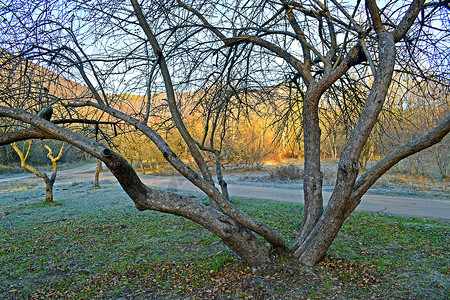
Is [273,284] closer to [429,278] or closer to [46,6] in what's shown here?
[429,278]

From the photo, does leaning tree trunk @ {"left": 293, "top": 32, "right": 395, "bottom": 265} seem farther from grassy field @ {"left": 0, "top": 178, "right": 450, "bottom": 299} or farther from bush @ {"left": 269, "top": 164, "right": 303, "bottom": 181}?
bush @ {"left": 269, "top": 164, "right": 303, "bottom": 181}

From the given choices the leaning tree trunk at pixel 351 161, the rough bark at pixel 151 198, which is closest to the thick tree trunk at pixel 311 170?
the leaning tree trunk at pixel 351 161

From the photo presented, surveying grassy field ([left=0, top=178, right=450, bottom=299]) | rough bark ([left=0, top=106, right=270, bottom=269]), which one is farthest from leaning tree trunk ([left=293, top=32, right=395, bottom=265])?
rough bark ([left=0, top=106, right=270, bottom=269])

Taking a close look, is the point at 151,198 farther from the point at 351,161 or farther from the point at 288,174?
the point at 288,174

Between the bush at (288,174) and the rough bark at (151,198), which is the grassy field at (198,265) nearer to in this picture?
the rough bark at (151,198)

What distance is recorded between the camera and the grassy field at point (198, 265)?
3402mm

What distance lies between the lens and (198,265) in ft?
14.9

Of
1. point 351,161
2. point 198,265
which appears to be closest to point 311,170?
point 351,161

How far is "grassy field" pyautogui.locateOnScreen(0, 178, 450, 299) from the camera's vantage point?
11.2 feet

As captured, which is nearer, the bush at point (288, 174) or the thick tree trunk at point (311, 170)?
the thick tree trunk at point (311, 170)

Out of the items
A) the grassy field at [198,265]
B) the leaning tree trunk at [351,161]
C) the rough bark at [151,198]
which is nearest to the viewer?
the rough bark at [151,198]

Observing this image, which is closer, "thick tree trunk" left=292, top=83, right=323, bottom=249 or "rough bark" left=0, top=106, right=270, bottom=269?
→ "rough bark" left=0, top=106, right=270, bottom=269

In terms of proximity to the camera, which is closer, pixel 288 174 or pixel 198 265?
pixel 198 265

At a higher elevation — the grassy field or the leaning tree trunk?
the leaning tree trunk
